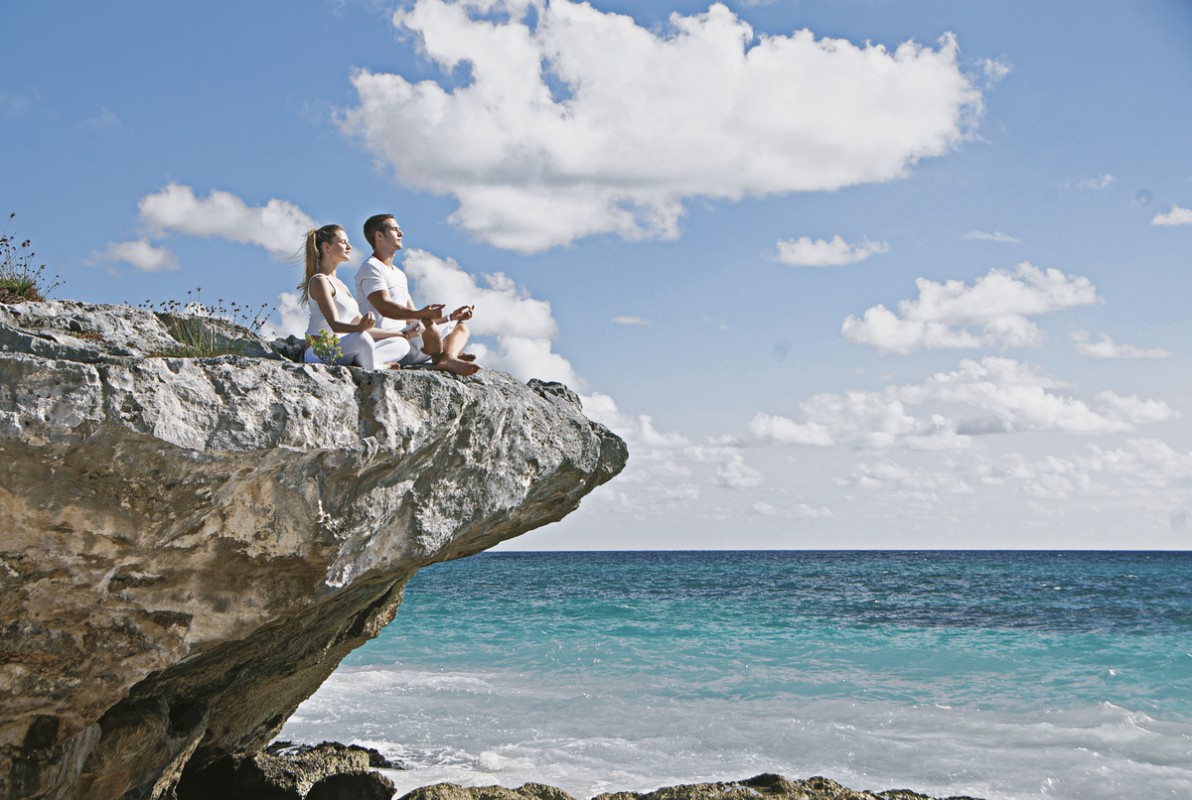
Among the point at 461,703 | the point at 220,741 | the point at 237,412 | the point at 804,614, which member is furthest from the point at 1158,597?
the point at 237,412

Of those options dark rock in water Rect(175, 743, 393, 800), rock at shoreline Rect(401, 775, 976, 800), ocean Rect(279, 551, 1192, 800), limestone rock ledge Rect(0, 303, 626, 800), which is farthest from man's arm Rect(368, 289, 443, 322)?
ocean Rect(279, 551, 1192, 800)

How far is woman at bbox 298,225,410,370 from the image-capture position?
587 cm

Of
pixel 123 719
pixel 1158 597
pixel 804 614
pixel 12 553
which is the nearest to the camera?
pixel 12 553

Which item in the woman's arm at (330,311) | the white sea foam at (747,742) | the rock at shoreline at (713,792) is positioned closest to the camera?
the woman's arm at (330,311)

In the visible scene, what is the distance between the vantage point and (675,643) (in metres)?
20.1

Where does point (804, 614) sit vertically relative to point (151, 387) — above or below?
below

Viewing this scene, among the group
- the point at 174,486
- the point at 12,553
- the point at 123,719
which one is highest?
the point at 174,486

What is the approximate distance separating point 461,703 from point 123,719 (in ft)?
27.6

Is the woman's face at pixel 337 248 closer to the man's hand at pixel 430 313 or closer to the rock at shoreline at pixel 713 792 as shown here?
the man's hand at pixel 430 313

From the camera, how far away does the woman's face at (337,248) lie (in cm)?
649

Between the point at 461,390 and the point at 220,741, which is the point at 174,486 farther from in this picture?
the point at 220,741

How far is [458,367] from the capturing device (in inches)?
242

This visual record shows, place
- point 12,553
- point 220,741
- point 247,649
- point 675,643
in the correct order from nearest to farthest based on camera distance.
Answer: point 12,553 < point 247,649 < point 220,741 < point 675,643

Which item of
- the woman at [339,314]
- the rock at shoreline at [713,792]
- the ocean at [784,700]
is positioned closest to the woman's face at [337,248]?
the woman at [339,314]
